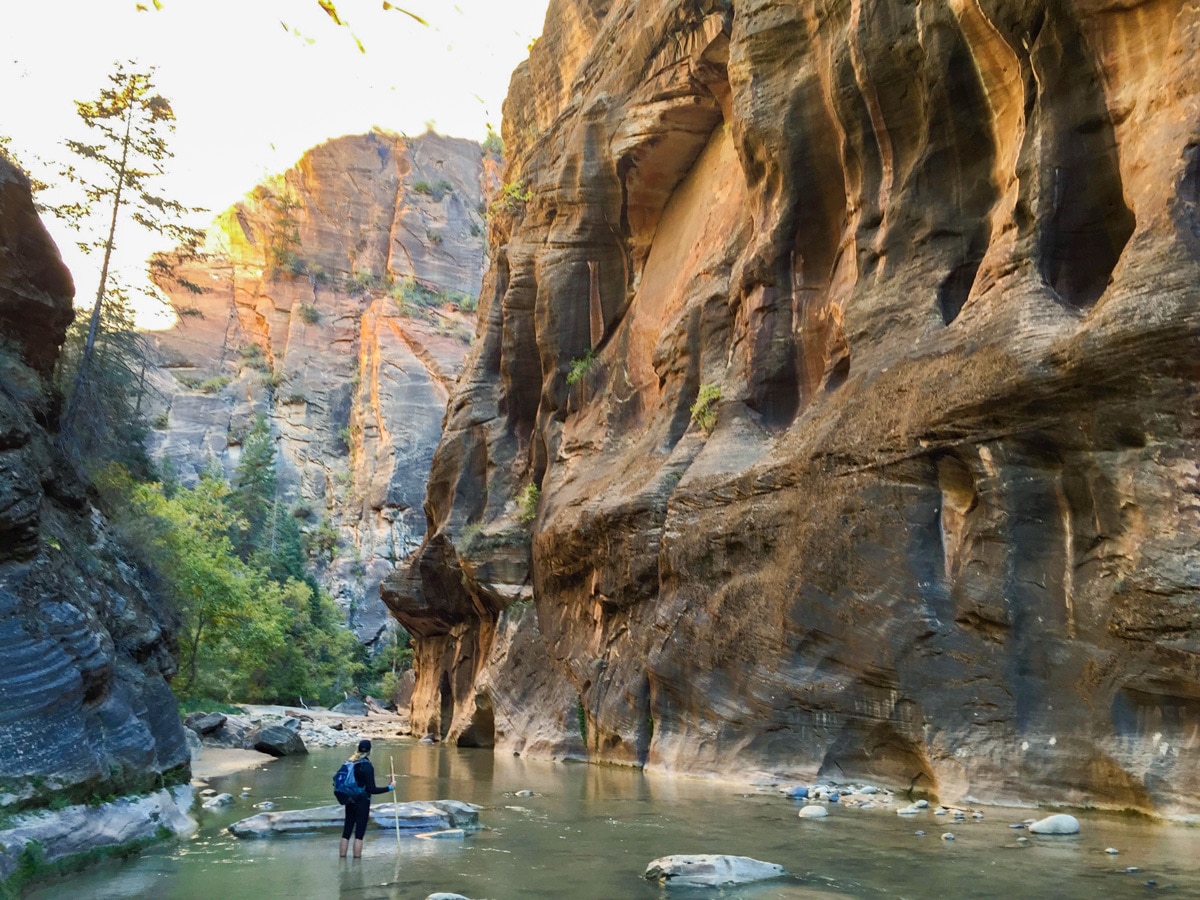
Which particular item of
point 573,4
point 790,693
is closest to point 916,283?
point 790,693

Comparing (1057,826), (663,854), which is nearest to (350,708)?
(663,854)

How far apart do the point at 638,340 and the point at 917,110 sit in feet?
37.5

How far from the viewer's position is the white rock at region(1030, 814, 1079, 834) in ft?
32.0

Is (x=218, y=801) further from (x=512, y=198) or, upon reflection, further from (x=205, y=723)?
(x=512, y=198)

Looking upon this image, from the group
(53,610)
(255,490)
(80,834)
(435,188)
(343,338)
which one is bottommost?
(80,834)

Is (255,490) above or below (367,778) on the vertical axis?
above

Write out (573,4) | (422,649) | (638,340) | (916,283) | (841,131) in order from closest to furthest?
(916,283) → (841,131) → (638,340) → (573,4) → (422,649)

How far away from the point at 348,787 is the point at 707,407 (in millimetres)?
12149

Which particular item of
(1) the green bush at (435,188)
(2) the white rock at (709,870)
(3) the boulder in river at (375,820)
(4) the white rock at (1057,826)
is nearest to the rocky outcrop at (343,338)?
(1) the green bush at (435,188)

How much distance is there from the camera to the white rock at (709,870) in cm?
796

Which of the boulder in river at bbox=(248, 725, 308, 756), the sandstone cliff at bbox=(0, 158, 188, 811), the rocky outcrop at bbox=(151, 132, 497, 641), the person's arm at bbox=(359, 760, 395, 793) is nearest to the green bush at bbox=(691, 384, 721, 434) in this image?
the sandstone cliff at bbox=(0, 158, 188, 811)

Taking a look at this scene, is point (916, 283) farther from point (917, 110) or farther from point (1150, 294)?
point (1150, 294)

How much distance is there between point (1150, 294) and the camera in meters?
10.5

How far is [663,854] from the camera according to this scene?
9.51 meters
